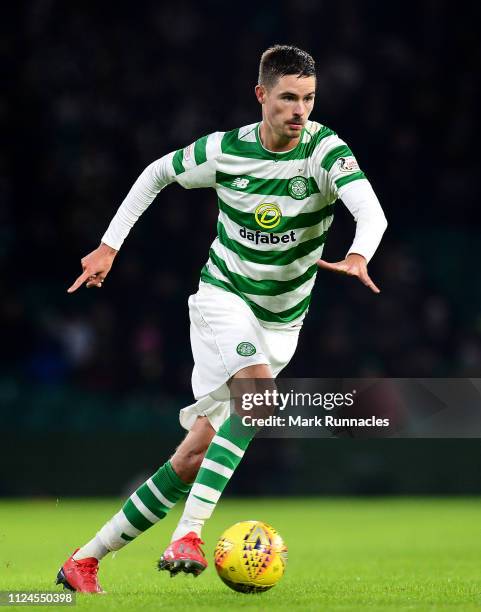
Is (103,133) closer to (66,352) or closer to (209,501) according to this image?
(66,352)

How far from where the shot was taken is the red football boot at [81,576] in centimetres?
560

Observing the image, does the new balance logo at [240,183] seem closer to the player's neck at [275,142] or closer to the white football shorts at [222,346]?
the player's neck at [275,142]

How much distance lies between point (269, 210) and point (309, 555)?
3.34 metres

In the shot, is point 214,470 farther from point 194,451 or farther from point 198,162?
point 198,162

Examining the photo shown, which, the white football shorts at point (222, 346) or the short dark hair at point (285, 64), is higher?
the short dark hair at point (285, 64)

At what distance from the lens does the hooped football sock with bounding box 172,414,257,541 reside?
541 centimetres

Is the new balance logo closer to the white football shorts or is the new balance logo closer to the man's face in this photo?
the man's face

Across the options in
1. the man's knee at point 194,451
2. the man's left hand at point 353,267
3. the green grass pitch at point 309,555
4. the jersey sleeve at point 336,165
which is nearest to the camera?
the man's left hand at point 353,267

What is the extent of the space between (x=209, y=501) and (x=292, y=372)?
8.84 metres

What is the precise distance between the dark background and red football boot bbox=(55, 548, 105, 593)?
316 inches

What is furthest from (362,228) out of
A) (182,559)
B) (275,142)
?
(182,559)

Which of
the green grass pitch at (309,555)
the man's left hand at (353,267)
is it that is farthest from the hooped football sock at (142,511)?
the man's left hand at (353,267)

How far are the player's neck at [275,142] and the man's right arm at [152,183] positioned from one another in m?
0.23

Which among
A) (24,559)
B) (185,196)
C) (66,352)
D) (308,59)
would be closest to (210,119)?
(185,196)
